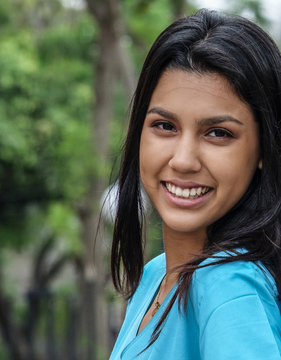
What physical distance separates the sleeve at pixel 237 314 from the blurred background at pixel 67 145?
610cm

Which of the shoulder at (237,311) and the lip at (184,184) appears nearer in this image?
the shoulder at (237,311)

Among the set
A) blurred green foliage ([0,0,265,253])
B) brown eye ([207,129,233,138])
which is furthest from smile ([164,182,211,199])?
blurred green foliage ([0,0,265,253])

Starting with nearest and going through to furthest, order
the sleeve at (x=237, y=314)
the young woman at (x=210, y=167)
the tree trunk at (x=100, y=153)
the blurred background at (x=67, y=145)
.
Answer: the sleeve at (x=237, y=314) < the young woman at (x=210, y=167) < the tree trunk at (x=100, y=153) < the blurred background at (x=67, y=145)

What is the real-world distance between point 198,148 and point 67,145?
731cm

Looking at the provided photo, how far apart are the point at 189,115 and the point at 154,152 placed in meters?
0.12

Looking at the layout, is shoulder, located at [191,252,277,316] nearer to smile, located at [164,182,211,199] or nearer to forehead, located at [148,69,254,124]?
smile, located at [164,182,211,199]

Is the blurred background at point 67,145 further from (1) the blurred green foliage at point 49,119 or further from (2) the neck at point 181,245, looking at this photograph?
(2) the neck at point 181,245

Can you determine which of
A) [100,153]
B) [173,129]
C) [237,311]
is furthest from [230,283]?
[100,153]

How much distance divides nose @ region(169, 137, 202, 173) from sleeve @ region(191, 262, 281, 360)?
0.19 m

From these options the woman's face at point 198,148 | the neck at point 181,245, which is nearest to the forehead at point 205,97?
the woman's face at point 198,148

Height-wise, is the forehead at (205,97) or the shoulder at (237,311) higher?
the forehead at (205,97)

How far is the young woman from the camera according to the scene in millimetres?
1322

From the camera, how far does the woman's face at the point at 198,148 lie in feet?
4.52

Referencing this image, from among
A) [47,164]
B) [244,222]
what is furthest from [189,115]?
[47,164]
